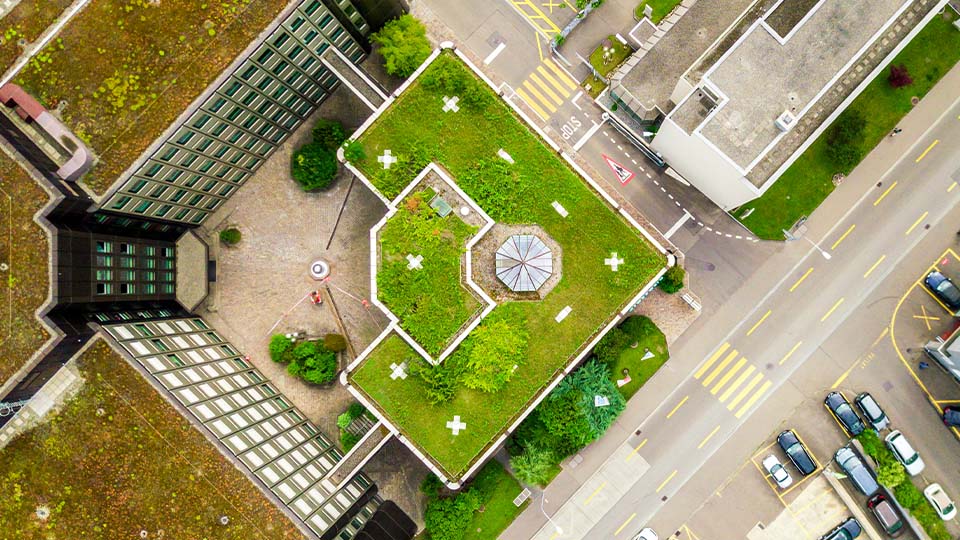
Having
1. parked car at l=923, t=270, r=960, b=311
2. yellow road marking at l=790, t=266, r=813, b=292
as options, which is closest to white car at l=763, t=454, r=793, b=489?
yellow road marking at l=790, t=266, r=813, b=292

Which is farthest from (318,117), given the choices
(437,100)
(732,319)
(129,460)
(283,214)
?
(732,319)

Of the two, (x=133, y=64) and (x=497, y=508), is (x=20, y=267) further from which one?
(x=497, y=508)

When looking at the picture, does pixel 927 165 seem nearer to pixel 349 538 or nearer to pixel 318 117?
pixel 318 117

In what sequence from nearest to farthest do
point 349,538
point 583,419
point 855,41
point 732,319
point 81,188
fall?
point 81,188 → point 855,41 → point 349,538 → point 583,419 → point 732,319

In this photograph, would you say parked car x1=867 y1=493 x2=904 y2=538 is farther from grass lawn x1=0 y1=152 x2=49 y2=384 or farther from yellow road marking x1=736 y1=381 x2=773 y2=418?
grass lawn x1=0 y1=152 x2=49 y2=384

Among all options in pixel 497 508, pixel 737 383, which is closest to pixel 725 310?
pixel 737 383

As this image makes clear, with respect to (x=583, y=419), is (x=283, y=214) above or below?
below
